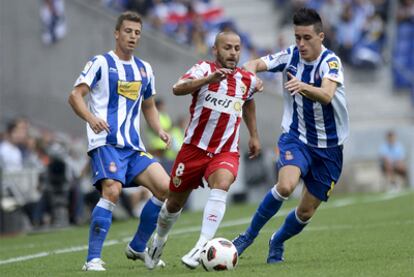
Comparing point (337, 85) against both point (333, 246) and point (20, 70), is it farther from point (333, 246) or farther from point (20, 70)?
point (20, 70)

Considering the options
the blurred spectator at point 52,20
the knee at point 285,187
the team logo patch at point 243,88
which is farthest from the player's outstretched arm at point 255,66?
the blurred spectator at point 52,20

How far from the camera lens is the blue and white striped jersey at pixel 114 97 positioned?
10953mm

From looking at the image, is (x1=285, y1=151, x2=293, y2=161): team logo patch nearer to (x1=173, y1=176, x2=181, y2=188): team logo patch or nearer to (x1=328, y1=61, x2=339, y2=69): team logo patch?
(x1=328, y1=61, x2=339, y2=69): team logo patch

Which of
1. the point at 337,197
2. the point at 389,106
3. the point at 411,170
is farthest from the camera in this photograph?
the point at 389,106

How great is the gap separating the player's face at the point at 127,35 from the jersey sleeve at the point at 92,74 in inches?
10.3

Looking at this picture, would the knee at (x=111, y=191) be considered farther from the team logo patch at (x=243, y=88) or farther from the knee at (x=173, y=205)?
the team logo patch at (x=243, y=88)

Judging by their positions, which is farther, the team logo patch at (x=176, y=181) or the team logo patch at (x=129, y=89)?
the team logo patch at (x=129, y=89)

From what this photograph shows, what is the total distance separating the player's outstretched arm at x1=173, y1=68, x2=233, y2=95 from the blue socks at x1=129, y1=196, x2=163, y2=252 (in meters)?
1.31

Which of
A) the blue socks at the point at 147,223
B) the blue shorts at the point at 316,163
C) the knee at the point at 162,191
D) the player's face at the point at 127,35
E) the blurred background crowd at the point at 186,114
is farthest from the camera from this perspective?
the blurred background crowd at the point at 186,114

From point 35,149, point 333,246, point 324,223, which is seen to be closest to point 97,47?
point 35,149

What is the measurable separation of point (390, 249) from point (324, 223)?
5.00 meters

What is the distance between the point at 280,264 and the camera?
10.5 m

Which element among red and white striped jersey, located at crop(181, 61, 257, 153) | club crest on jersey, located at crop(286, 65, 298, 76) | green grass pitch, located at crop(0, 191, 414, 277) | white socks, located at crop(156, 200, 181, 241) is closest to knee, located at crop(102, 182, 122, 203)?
white socks, located at crop(156, 200, 181, 241)

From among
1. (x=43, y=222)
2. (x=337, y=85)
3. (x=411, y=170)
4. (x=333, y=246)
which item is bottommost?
(x=411, y=170)
